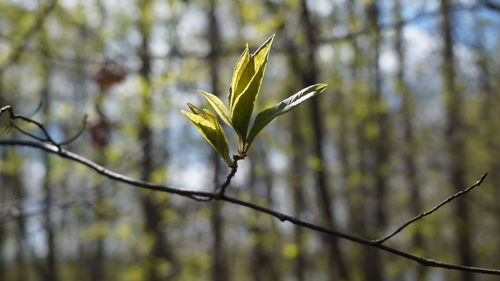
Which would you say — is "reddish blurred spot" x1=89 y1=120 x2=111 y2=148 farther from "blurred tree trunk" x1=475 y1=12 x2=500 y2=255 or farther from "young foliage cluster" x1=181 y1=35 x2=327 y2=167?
"blurred tree trunk" x1=475 y1=12 x2=500 y2=255

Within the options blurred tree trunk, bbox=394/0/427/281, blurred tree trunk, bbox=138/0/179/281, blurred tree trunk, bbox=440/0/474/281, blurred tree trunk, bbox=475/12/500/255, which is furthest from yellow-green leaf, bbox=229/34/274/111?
blurred tree trunk, bbox=440/0/474/281

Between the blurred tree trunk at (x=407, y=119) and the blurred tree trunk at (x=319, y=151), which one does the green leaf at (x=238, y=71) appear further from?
the blurred tree trunk at (x=407, y=119)

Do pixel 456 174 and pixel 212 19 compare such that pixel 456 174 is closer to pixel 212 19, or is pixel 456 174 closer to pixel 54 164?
pixel 212 19

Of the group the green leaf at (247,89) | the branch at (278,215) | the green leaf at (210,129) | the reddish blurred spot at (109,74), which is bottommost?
the branch at (278,215)

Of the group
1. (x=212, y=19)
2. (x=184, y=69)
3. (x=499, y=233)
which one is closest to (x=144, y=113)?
(x=184, y=69)

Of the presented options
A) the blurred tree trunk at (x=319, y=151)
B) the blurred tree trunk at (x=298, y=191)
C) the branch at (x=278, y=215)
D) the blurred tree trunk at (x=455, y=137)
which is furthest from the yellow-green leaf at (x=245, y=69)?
the blurred tree trunk at (x=455, y=137)

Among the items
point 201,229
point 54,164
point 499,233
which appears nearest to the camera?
point 54,164
